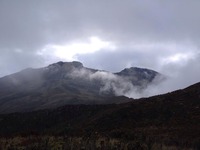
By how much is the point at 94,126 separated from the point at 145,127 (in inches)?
409

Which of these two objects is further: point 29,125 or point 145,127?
point 29,125

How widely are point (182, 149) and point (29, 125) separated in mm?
58647

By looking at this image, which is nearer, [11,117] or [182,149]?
[182,149]

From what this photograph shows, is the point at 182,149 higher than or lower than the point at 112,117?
lower

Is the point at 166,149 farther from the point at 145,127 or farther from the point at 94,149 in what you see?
the point at 145,127

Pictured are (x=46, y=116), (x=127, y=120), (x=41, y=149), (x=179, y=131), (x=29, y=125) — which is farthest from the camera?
(x=46, y=116)

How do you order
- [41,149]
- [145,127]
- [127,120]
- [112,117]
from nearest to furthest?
[41,149] < [145,127] < [127,120] < [112,117]

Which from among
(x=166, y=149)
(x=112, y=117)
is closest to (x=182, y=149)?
(x=166, y=149)

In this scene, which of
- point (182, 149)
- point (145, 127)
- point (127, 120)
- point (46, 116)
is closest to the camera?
point (182, 149)

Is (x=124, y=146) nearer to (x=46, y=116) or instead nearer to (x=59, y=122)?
(x=59, y=122)

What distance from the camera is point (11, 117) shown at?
298 ft

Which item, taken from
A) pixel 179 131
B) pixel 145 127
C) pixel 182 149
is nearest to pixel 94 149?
pixel 182 149

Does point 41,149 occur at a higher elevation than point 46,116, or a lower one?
lower

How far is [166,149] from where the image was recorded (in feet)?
85.5
